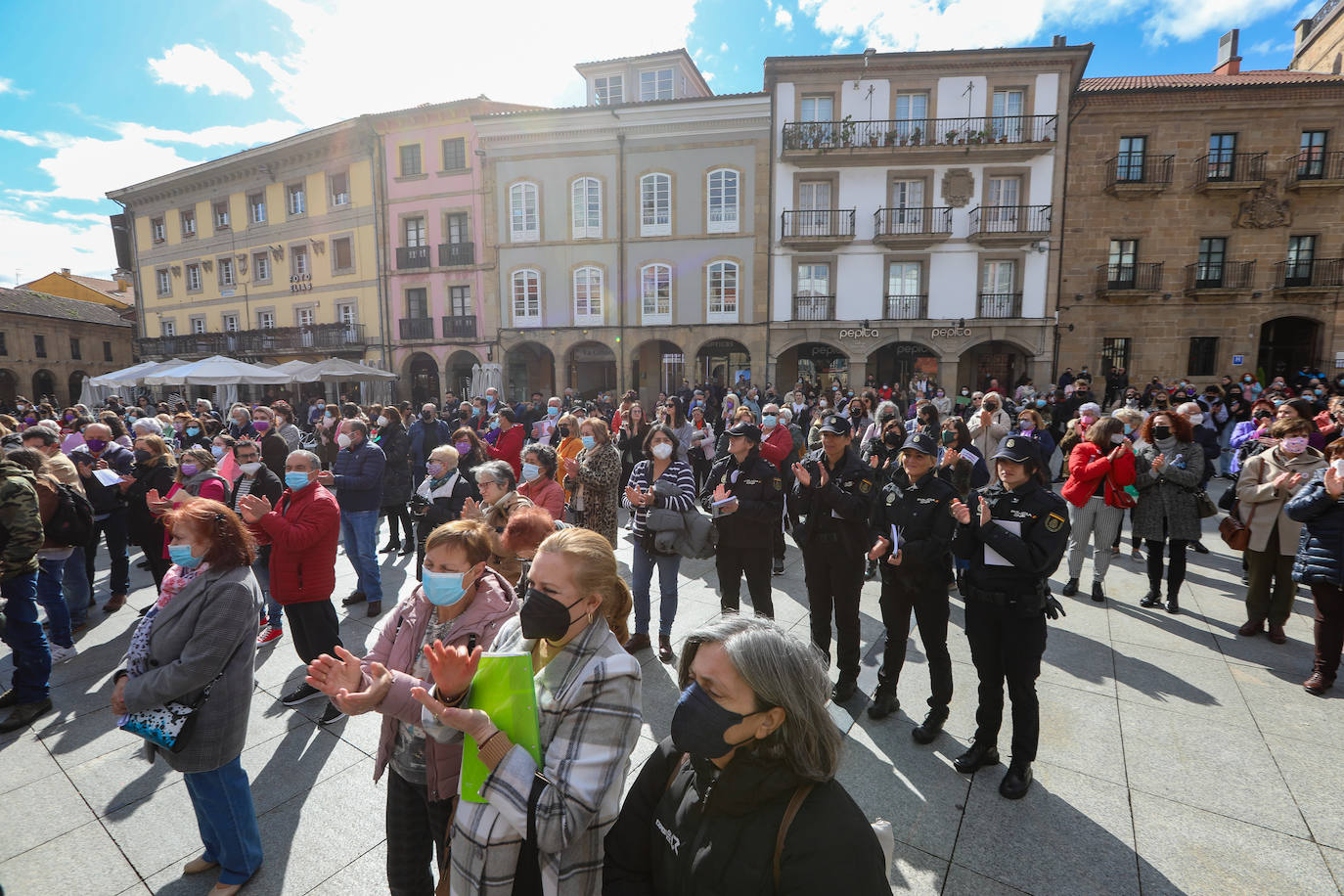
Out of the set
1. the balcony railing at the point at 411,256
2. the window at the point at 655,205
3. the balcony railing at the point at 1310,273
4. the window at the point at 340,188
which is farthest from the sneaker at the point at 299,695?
the balcony railing at the point at 1310,273

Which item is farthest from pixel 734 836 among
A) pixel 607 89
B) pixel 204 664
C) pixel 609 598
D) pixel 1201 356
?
pixel 607 89

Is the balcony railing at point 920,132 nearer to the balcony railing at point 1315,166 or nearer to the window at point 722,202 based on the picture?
the window at point 722,202

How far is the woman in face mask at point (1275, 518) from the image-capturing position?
4.69m

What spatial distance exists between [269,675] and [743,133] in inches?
839

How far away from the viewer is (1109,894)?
2.51 meters

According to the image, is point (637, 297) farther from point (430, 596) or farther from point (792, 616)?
point (430, 596)

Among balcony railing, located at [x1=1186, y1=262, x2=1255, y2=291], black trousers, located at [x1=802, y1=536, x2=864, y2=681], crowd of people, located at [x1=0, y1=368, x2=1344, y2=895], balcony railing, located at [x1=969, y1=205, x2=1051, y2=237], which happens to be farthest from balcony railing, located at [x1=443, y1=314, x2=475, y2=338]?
balcony railing, located at [x1=1186, y1=262, x2=1255, y2=291]

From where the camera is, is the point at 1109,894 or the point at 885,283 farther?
the point at 885,283

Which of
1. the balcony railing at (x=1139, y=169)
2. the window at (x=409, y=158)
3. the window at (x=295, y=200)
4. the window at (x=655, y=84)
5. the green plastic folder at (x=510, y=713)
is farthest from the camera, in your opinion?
the window at (x=295, y=200)

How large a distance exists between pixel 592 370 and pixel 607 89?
11705 mm

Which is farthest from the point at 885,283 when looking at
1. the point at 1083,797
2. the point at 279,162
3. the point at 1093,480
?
the point at 279,162

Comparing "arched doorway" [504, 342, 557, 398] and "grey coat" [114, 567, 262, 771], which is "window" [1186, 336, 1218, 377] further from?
"grey coat" [114, 567, 262, 771]

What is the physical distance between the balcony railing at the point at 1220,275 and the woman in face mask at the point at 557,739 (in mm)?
26547

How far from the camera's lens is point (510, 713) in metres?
1.60
